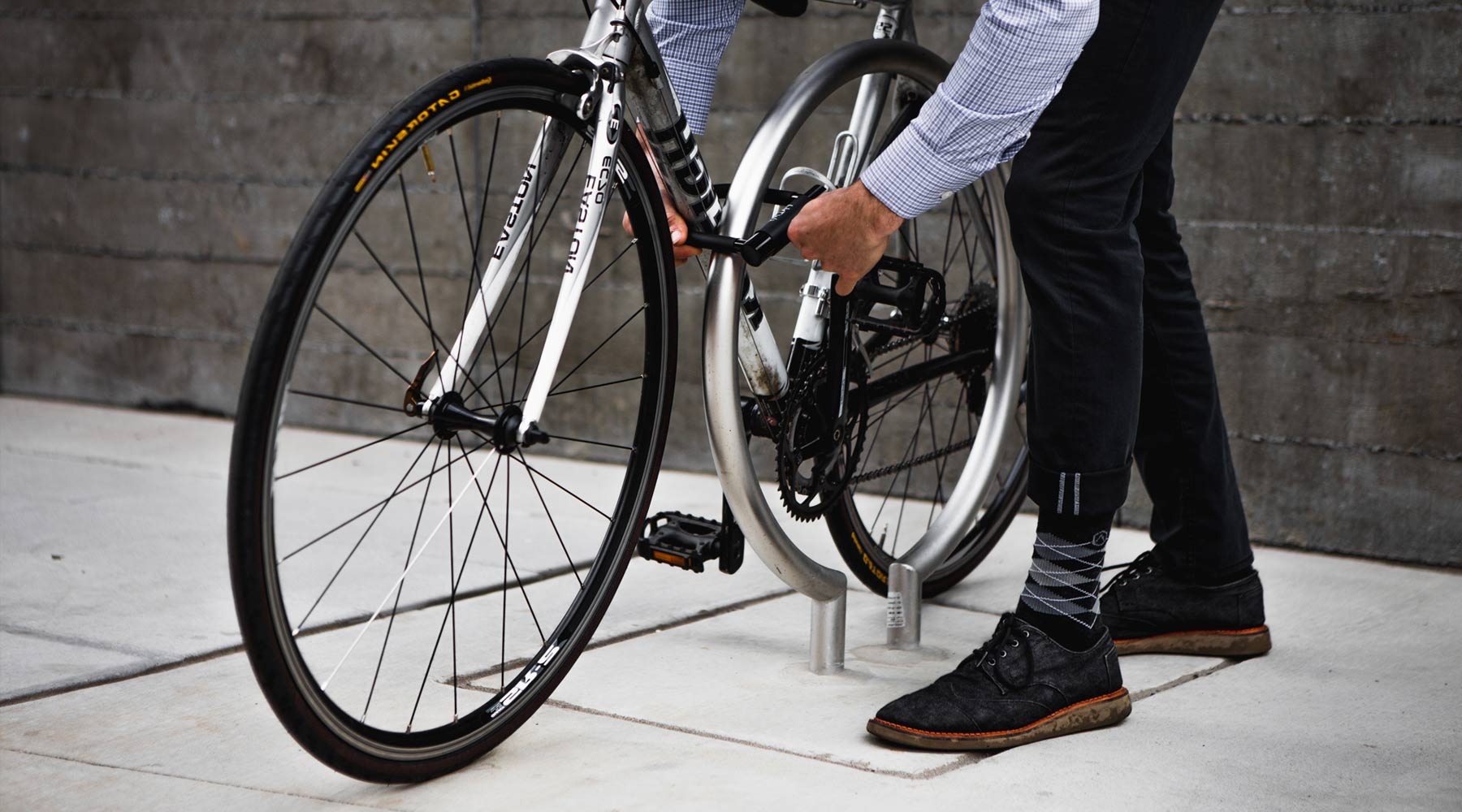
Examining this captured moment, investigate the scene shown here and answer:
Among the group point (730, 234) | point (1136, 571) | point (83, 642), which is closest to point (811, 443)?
point (730, 234)

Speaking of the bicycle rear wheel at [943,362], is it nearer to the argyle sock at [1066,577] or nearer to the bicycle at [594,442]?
the bicycle at [594,442]

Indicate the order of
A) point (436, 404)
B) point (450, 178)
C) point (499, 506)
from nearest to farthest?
point (436, 404)
point (499, 506)
point (450, 178)

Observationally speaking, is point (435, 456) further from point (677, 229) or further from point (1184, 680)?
point (1184, 680)

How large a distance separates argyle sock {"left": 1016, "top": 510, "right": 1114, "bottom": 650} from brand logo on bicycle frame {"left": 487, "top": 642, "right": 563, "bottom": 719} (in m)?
0.59

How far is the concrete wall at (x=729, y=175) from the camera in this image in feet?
9.14

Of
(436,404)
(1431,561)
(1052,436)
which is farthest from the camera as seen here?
(1431,561)

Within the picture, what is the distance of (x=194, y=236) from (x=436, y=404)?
287cm

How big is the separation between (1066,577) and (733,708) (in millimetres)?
454

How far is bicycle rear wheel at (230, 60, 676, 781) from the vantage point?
1406 mm

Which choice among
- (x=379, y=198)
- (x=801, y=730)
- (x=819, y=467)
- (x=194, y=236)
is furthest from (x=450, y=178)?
(x=801, y=730)

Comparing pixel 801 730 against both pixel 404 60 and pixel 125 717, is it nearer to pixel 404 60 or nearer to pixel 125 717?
pixel 125 717

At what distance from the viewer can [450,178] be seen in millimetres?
3756

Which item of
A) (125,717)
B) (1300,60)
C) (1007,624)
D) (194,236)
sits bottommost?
(125,717)

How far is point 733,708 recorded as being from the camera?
75.4 inches
